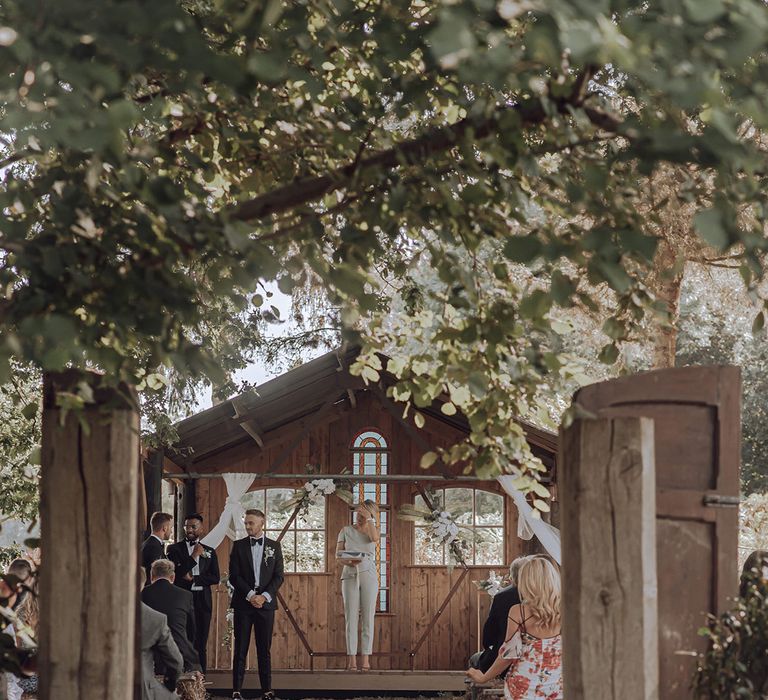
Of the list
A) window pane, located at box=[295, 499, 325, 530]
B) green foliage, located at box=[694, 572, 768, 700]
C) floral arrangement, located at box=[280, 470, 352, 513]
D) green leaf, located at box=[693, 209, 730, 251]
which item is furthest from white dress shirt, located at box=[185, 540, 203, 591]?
green leaf, located at box=[693, 209, 730, 251]

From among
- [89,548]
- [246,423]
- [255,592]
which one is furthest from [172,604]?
[246,423]

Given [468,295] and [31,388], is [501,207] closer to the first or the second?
[468,295]

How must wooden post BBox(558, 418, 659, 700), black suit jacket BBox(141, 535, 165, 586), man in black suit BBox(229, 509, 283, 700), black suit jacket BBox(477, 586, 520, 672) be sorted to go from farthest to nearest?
man in black suit BBox(229, 509, 283, 700) → black suit jacket BBox(141, 535, 165, 586) → black suit jacket BBox(477, 586, 520, 672) → wooden post BBox(558, 418, 659, 700)

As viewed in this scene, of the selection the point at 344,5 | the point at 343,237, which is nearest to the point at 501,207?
the point at 343,237

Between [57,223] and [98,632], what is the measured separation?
1410mm

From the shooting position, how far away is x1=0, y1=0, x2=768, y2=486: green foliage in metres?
2.66

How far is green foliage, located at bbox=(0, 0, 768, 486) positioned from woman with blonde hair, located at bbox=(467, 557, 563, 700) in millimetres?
1765

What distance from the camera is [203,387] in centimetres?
1487

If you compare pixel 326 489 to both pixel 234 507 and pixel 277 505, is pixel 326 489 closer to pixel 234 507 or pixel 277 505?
pixel 234 507

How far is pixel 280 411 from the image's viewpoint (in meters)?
14.5

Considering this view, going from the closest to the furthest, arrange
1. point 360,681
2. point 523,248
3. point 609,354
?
point 523,248, point 609,354, point 360,681

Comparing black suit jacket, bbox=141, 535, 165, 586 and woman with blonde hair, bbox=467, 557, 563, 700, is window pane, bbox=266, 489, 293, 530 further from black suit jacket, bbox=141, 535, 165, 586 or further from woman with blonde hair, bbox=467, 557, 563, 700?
woman with blonde hair, bbox=467, 557, 563, 700

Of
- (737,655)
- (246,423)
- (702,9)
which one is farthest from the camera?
(246,423)

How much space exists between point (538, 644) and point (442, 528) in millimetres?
8587
